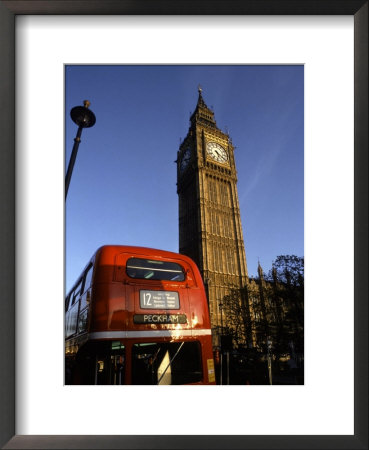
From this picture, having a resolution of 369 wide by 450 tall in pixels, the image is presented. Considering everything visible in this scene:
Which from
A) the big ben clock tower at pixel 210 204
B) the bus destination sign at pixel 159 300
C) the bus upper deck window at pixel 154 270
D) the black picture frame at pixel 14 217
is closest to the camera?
the black picture frame at pixel 14 217

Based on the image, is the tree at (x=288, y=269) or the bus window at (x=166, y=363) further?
the tree at (x=288, y=269)

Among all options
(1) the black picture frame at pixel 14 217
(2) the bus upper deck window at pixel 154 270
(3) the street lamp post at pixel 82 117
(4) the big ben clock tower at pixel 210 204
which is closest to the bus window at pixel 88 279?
Answer: (2) the bus upper deck window at pixel 154 270

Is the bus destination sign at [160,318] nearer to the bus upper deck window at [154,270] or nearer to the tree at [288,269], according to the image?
the bus upper deck window at [154,270]

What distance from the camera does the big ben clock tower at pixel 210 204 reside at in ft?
139

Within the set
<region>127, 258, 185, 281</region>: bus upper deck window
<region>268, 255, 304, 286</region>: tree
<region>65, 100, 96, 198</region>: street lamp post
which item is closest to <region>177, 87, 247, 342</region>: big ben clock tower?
<region>268, 255, 304, 286</region>: tree

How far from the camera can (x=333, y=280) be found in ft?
8.12

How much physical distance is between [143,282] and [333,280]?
2.56 meters

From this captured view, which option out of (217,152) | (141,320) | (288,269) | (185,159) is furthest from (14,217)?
(217,152)

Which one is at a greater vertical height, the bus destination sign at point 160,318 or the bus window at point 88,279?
the bus window at point 88,279

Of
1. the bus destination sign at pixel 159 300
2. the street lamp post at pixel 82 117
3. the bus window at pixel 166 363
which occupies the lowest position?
the bus window at pixel 166 363

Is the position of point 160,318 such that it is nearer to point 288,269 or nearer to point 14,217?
point 14,217

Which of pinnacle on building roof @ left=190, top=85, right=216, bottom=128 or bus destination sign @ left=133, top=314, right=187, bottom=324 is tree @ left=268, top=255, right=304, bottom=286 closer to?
bus destination sign @ left=133, top=314, right=187, bottom=324

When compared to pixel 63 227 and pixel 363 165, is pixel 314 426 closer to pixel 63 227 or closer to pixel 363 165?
pixel 363 165

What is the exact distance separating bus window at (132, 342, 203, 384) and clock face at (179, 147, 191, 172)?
144ft
